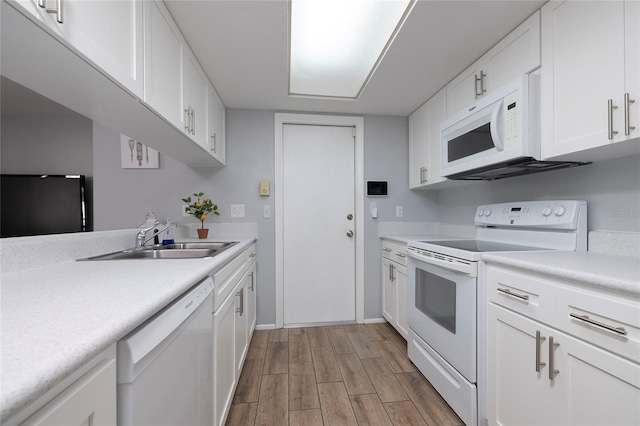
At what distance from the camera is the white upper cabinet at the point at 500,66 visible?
4.43 ft

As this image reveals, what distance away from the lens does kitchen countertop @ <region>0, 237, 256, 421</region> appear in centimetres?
34

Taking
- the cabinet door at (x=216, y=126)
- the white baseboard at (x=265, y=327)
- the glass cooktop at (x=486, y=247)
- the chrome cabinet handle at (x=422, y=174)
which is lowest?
the white baseboard at (x=265, y=327)

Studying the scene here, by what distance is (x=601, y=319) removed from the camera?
0.82 m

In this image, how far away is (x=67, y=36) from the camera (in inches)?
27.9

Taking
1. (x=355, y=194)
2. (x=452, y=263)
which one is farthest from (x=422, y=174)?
(x=452, y=263)

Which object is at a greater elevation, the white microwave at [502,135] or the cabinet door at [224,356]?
the white microwave at [502,135]

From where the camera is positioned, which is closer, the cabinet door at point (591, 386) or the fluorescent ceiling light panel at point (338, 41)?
the cabinet door at point (591, 386)

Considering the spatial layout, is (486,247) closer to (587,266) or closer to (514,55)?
(587,266)

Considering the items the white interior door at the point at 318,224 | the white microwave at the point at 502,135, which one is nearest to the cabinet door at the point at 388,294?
the white interior door at the point at 318,224

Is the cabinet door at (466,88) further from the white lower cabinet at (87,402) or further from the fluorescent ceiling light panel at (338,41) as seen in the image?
the white lower cabinet at (87,402)

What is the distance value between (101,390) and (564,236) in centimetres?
195

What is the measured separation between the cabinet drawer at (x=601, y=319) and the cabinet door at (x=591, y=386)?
0.10ft

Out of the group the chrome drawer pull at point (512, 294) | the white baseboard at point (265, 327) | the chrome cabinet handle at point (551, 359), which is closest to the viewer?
the chrome cabinet handle at point (551, 359)

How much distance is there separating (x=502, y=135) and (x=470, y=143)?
27 centimetres
